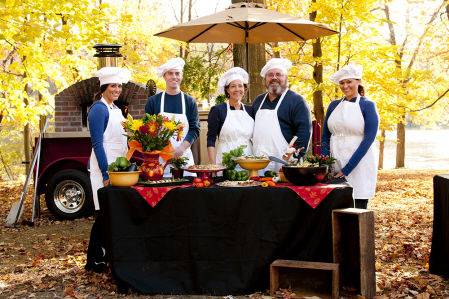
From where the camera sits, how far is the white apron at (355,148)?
514 cm

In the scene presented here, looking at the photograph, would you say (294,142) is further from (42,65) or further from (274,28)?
(42,65)

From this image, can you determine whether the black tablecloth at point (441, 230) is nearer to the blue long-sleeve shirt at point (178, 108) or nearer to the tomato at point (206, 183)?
the tomato at point (206, 183)

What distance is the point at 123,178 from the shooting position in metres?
4.69

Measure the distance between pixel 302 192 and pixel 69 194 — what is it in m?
5.75

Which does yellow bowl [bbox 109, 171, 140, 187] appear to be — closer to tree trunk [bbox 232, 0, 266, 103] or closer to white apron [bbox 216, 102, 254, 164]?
white apron [bbox 216, 102, 254, 164]

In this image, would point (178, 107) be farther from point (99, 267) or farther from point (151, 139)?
point (99, 267)

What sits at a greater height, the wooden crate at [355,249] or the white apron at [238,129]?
the white apron at [238,129]

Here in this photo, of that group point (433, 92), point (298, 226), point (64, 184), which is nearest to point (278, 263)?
point (298, 226)

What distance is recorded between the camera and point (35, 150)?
9.14 m

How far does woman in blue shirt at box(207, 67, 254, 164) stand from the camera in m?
5.36

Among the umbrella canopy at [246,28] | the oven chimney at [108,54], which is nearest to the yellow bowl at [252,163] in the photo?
the umbrella canopy at [246,28]

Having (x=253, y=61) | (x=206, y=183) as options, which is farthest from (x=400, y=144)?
(x=206, y=183)

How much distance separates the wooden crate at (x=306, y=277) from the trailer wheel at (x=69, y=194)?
524cm

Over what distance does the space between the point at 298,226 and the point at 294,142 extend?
0.86 meters
